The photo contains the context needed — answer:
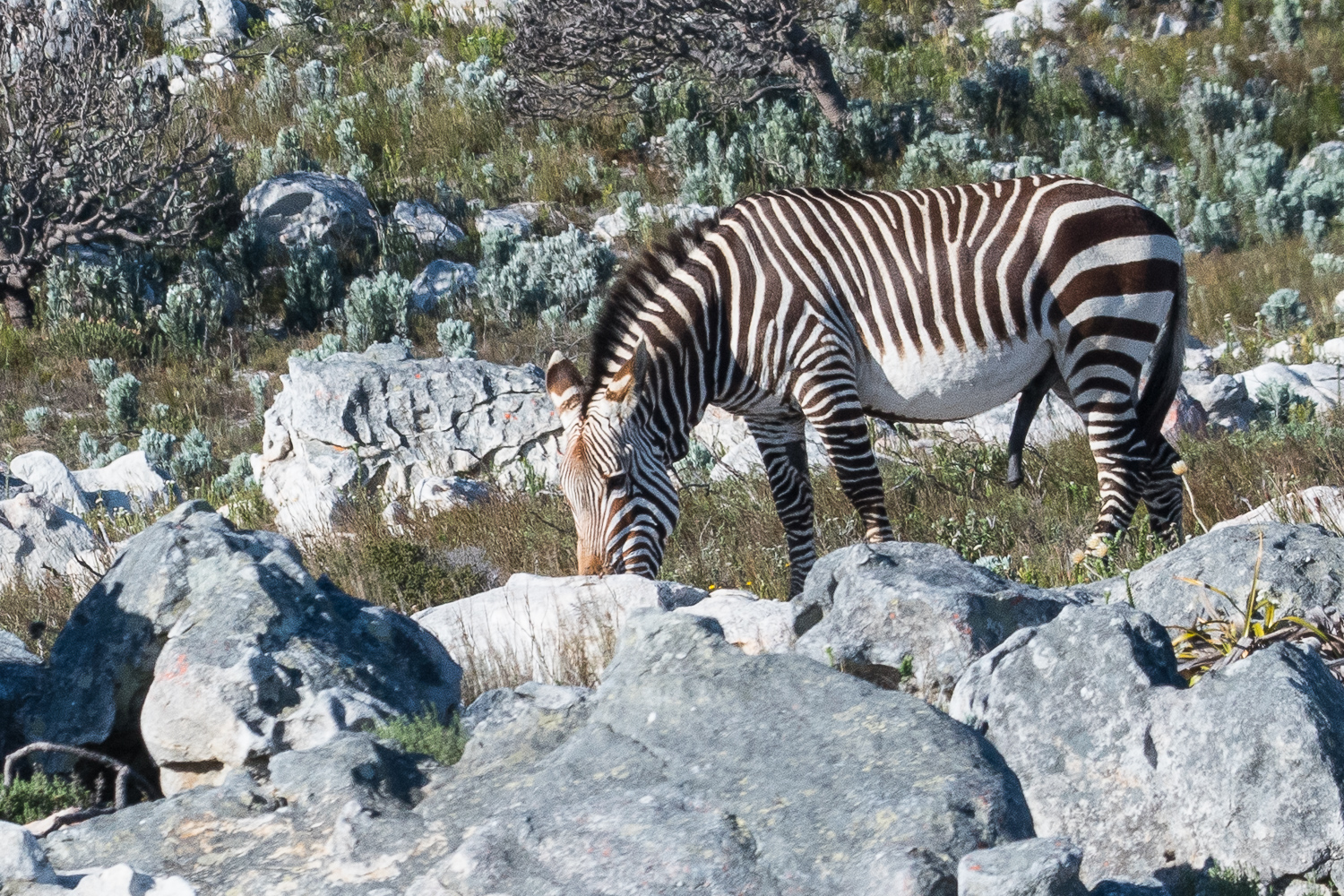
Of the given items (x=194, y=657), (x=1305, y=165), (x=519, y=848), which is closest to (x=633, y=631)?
(x=519, y=848)

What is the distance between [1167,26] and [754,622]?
769 inches

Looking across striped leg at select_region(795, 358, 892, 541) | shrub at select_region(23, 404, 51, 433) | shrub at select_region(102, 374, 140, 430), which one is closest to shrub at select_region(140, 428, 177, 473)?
shrub at select_region(102, 374, 140, 430)

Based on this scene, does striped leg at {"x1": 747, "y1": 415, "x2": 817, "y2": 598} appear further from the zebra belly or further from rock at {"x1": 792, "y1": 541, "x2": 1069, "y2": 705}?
rock at {"x1": 792, "y1": 541, "x2": 1069, "y2": 705}

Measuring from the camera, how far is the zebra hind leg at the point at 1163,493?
266 inches

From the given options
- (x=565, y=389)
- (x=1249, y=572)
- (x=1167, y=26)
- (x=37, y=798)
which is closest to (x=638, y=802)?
(x=37, y=798)

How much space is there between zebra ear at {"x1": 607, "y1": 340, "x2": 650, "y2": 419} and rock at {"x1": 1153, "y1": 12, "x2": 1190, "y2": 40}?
17.6 m

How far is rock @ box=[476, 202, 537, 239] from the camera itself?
50.8 feet

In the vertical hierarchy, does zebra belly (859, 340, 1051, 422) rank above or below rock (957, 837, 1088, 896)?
below

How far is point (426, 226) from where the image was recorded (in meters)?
15.5

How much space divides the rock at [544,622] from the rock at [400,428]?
3.65 m

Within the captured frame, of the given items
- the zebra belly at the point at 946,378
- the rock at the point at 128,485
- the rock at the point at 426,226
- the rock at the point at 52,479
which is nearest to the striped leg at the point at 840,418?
the zebra belly at the point at 946,378

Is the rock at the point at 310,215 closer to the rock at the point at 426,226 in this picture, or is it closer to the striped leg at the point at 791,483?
the rock at the point at 426,226

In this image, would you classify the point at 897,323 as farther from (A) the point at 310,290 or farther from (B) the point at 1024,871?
(A) the point at 310,290

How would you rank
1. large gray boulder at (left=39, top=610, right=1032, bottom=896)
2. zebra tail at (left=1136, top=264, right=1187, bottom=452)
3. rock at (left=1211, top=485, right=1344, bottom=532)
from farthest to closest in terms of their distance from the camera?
zebra tail at (left=1136, top=264, right=1187, bottom=452) < rock at (left=1211, top=485, right=1344, bottom=532) < large gray boulder at (left=39, top=610, right=1032, bottom=896)
